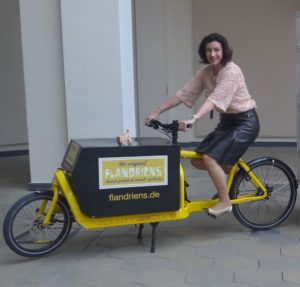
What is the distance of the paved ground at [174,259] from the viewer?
3.79m

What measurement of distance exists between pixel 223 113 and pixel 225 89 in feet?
1.12

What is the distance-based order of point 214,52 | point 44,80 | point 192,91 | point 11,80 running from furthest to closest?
point 11,80
point 44,80
point 192,91
point 214,52

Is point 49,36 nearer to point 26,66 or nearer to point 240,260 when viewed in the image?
point 26,66

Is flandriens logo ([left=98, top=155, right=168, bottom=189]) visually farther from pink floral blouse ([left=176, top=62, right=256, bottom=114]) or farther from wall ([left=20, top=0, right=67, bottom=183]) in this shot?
wall ([left=20, top=0, right=67, bottom=183])

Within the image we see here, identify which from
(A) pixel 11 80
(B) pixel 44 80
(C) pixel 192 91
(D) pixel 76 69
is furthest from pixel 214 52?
(A) pixel 11 80

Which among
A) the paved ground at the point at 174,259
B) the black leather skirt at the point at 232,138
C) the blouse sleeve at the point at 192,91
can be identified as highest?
the blouse sleeve at the point at 192,91

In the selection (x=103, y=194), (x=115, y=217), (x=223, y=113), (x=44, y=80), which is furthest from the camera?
(x=44, y=80)

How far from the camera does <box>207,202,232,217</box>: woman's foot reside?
4.40m

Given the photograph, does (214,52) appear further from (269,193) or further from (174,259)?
(174,259)

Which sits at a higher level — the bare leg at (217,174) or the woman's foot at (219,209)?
the bare leg at (217,174)

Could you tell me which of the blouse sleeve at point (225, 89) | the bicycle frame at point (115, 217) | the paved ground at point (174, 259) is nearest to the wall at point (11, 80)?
the paved ground at point (174, 259)

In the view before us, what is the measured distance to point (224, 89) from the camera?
4.19 m

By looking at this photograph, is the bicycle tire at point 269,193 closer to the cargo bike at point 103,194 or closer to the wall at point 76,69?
the cargo bike at point 103,194

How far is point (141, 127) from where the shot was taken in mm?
8453
